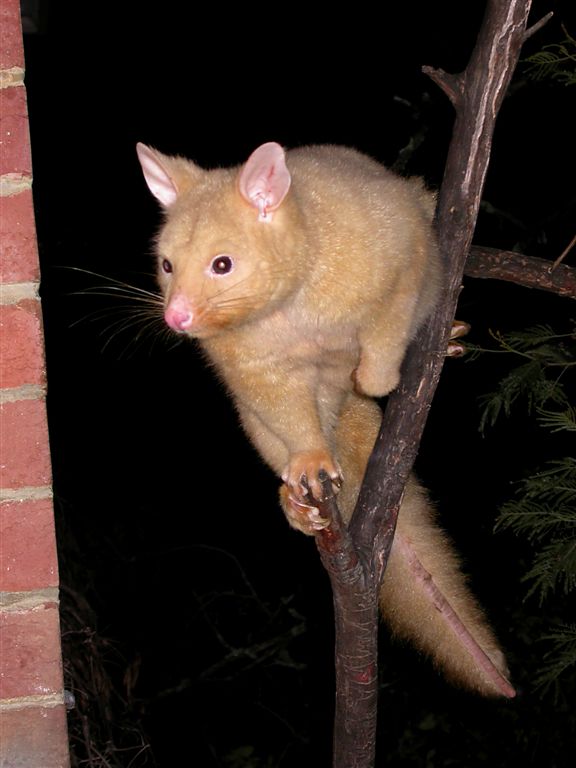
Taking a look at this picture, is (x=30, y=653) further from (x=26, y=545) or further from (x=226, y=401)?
(x=226, y=401)

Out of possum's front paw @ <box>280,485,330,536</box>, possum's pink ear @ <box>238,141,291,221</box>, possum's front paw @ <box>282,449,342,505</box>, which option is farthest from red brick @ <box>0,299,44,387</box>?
possum's front paw @ <box>282,449,342,505</box>

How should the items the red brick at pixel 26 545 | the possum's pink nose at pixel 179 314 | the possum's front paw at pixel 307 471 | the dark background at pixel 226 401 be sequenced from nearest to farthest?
the red brick at pixel 26 545 < the possum's pink nose at pixel 179 314 < the possum's front paw at pixel 307 471 < the dark background at pixel 226 401

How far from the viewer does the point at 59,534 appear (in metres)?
3.97

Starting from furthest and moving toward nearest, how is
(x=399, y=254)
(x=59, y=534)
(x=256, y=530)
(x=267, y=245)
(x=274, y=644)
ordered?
1. (x=256, y=530)
2. (x=274, y=644)
3. (x=59, y=534)
4. (x=399, y=254)
5. (x=267, y=245)

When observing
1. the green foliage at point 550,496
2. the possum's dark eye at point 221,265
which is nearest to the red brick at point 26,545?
the possum's dark eye at point 221,265

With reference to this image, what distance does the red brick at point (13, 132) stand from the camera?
1713 millimetres

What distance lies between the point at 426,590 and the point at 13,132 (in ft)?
4.95

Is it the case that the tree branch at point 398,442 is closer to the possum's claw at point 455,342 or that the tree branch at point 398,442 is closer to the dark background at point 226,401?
the possum's claw at point 455,342

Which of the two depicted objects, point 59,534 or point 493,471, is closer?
point 59,534

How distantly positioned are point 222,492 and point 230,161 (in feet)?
5.44

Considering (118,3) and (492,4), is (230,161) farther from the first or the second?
(492,4)

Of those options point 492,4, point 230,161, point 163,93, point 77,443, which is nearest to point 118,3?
point 163,93

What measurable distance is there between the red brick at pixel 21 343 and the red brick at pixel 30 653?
0.41m

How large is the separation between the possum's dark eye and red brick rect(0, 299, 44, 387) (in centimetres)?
37
